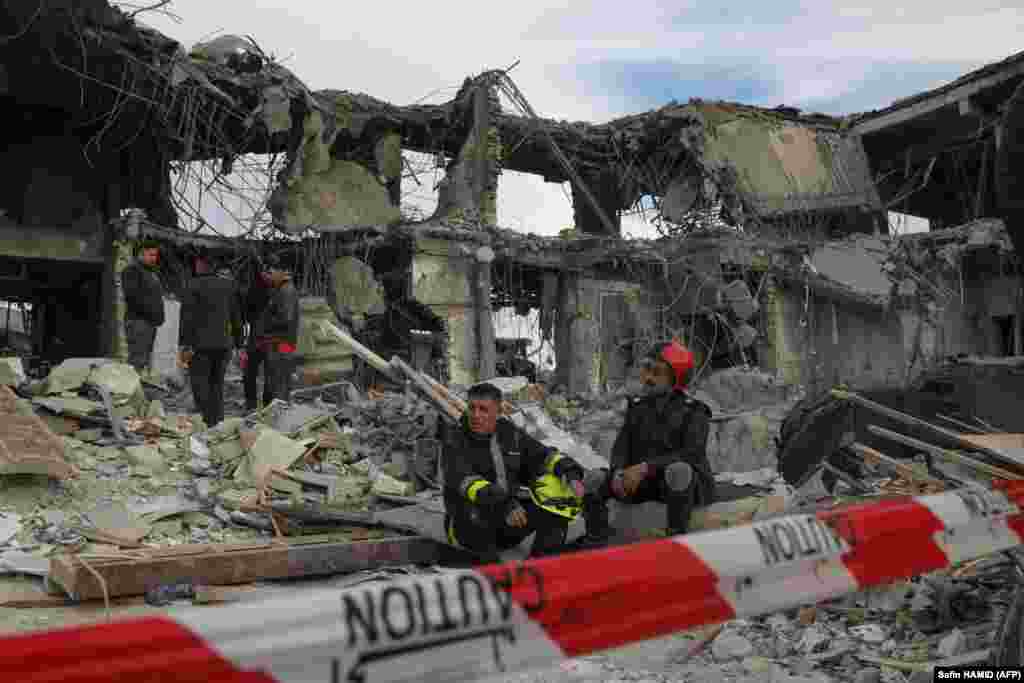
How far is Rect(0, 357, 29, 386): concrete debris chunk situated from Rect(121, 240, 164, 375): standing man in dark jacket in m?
0.99

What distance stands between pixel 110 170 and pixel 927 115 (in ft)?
51.7

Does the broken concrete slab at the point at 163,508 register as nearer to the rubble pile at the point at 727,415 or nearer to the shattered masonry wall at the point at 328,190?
the rubble pile at the point at 727,415

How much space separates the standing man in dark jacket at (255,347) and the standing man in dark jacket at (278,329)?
0.04 m

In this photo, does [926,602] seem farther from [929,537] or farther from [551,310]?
[551,310]

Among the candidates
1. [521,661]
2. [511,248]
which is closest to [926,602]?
[521,661]

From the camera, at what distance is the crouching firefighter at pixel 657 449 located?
15.7 ft

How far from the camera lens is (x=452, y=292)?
14859 millimetres

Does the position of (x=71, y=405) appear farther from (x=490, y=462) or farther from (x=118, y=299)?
(x=118, y=299)

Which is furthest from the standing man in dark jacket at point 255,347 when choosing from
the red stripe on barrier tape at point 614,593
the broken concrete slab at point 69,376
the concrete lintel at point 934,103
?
the concrete lintel at point 934,103

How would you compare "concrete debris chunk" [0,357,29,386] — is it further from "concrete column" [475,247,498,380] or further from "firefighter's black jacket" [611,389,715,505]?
"concrete column" [475,247,498,380]

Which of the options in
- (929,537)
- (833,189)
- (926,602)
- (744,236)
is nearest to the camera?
(929,537)

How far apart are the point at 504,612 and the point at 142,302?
7498 millimetres

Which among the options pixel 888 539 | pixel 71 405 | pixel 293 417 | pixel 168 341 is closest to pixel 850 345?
pixel 293 417

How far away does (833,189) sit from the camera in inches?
732
